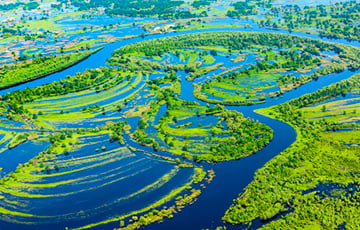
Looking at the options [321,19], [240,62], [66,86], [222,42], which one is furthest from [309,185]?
[321,19]

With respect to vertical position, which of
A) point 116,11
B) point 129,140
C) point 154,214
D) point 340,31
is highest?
point 116,11

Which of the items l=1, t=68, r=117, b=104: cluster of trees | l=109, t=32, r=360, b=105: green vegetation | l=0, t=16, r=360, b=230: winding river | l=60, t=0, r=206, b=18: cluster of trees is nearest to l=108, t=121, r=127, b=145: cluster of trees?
l=0, t=16, r=360, b=230: winding river

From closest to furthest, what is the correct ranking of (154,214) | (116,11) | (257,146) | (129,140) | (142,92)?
(154,214)
(257,146)
(129,140)
(142,92)
(116,11)

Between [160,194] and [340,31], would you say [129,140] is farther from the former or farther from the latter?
[340,31]

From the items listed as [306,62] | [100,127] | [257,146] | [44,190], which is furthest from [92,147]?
[306,62]

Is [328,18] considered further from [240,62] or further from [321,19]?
[240,62]

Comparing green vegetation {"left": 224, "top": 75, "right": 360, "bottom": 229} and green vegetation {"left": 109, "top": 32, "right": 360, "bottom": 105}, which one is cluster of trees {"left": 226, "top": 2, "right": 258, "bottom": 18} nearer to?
green vegetation {"left": 109, "top": 32, "right": 360, "bottom": 105}
